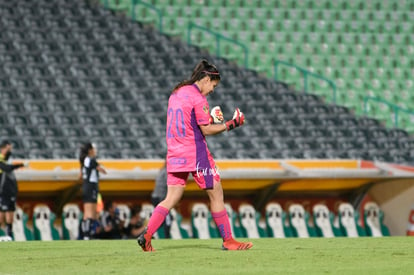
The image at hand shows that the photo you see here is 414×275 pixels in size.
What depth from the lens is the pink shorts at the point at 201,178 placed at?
32.3ft

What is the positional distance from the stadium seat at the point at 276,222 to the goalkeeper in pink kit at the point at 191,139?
10506 millimetres

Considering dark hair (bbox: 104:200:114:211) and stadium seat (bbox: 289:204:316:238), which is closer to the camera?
dark hair (bbox: 104:200:114:211)

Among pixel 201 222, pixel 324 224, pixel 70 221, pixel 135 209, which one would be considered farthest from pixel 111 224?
pixel 324 224

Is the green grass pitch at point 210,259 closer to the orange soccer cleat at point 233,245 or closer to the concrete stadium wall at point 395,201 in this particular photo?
the orange soccer cleat at point 233,245

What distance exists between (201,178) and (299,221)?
37.0 feet

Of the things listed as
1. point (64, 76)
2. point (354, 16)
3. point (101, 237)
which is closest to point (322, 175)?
point (101, 237)

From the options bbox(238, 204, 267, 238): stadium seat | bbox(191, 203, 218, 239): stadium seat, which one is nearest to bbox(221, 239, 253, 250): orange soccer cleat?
bbox(191, 203, 218, 239): stadium seat

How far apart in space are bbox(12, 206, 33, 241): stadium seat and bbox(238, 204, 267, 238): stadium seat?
426 centimetres

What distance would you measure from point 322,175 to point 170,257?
37.1ft

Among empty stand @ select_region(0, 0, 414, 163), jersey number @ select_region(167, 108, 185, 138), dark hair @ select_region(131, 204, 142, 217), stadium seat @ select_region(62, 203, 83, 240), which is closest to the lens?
jersey number @ select_region(167, 108, 185, 138)

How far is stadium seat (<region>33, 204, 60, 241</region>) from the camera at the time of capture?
18.8 m

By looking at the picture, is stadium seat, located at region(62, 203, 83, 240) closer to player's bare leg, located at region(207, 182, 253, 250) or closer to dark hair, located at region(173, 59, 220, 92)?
player's bare leg, located at region(207, 182, 253, 250)

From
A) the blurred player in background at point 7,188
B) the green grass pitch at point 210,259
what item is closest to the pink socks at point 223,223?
the green grass pitch at point 210,259

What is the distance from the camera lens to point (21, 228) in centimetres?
1862
